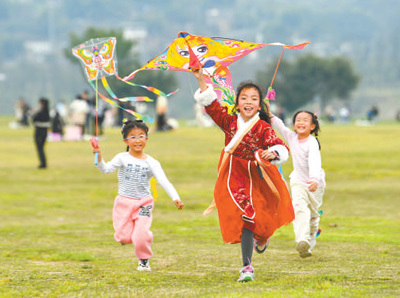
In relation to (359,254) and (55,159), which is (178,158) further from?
(359,254)

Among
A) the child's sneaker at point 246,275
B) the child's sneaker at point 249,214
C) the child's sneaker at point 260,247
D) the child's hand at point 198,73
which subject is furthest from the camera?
the child's sneaker at point 260,247

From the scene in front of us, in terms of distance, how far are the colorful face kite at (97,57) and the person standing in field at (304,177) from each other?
1986 millimetres

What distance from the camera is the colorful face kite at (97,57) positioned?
907 centimetres

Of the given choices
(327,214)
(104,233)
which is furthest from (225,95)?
(327,214)

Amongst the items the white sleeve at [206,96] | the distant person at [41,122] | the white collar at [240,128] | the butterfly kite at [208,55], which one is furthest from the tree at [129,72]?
the white collar at [240,128]

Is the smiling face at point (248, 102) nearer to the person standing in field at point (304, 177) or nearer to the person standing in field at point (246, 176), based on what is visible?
the person standing in field at point (246, 176)

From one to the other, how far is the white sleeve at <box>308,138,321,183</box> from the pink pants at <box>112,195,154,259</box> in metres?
1.81

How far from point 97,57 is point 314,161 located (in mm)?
2606

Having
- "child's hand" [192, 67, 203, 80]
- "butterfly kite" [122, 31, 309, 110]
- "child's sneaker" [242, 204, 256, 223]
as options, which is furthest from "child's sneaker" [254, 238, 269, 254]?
"child's hand" [192, 67, 203, 80]

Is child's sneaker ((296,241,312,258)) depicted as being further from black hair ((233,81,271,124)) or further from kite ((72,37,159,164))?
kite ((72,37,159,164))

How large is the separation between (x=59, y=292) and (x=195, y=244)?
4.14 m

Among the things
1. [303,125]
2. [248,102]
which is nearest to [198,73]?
[248,102]

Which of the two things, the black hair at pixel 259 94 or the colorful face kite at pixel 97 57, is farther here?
the colorful face kite at pixel 97 57

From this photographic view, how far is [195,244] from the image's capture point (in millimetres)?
10703
